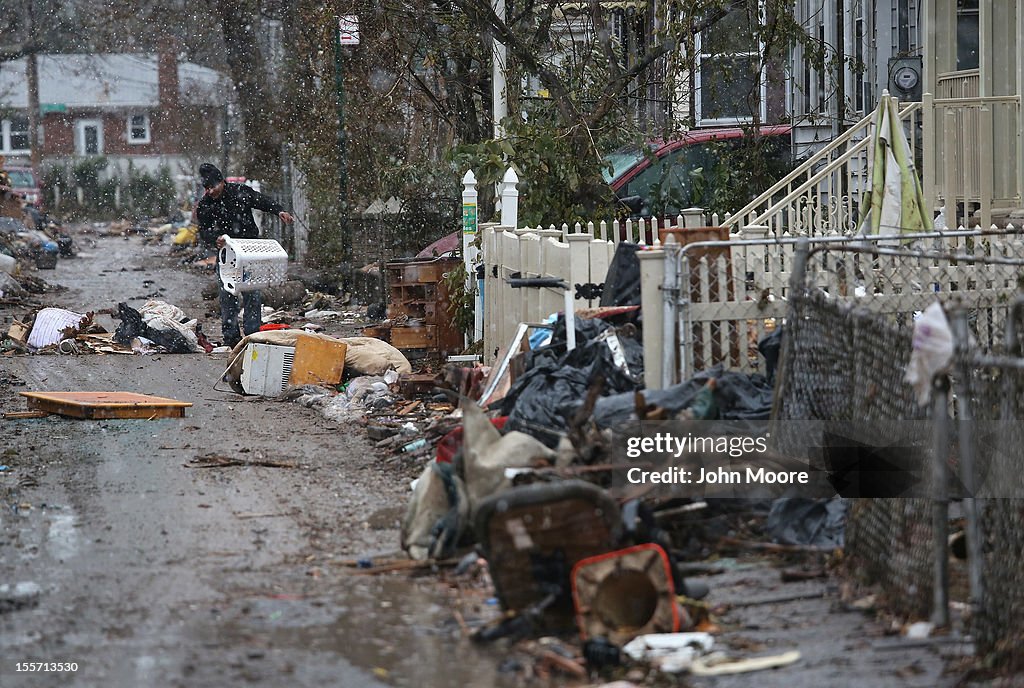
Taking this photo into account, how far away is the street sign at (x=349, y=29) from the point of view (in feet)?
58.0

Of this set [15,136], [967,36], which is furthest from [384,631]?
[15,136]

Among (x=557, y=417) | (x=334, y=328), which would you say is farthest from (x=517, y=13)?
(x=557, y=417)

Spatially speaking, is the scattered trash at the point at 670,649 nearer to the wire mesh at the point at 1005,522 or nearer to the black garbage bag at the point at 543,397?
the wire mesh at the point at 1005,522

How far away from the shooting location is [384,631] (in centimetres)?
500

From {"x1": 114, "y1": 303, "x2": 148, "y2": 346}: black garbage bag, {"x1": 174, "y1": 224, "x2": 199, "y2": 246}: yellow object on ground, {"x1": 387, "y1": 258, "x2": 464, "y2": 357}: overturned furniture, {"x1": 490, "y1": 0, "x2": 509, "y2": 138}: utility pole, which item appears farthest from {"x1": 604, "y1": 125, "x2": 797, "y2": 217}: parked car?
{"x1": 174, "y1": 224, "x2": 199, "y2": 246}: yellow object on ground

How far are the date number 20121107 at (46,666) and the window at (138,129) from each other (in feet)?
204

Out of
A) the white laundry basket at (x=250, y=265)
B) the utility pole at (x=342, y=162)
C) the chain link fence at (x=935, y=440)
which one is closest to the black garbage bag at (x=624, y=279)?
the chain link fence at (x=935, y=440)

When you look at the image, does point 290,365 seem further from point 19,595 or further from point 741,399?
point 19,595

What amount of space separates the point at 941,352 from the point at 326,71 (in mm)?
18364

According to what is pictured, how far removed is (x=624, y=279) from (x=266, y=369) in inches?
150

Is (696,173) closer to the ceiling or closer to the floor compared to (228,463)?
closer to the ceiling

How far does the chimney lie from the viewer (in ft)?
180

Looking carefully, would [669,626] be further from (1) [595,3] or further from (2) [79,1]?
(2) [79,1]

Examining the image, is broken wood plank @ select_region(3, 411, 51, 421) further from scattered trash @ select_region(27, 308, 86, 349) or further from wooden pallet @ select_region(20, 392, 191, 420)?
scattered trash @ select_region(27, 308, 86, 349)
